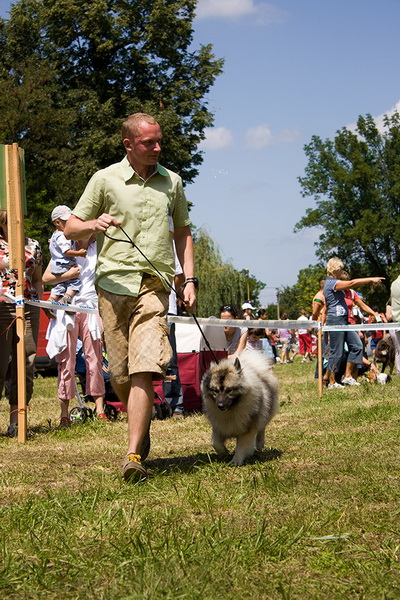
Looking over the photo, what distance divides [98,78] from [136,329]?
30.2 meters

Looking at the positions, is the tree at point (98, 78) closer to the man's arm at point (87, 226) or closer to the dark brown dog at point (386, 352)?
the dark brown dog at point (386, 352)

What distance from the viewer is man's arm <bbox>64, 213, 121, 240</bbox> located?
4.96m

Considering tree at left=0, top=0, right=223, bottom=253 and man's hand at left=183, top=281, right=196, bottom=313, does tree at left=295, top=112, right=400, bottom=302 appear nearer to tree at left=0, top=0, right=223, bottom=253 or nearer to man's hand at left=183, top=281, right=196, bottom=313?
tree at left=0, top=0, right=223, bottom=253

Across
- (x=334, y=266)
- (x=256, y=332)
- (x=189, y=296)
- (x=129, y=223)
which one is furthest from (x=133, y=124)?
(x=256, y=332)

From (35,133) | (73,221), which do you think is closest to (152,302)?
(73,221)

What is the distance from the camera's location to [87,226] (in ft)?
16.6

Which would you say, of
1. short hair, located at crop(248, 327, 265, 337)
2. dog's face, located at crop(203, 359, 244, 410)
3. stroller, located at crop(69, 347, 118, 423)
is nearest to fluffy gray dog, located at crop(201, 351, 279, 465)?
dog's face, located at crop(203, 359, 244, 410)

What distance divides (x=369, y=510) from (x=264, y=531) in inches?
28.1

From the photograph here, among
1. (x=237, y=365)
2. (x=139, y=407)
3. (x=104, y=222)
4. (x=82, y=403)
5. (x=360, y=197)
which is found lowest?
(x=82, y=403)

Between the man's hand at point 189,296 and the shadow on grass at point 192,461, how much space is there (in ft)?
3.45

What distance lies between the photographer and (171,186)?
5.43 m

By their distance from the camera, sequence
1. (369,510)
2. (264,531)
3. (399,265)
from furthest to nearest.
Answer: (399,265), (369,510), (264,531)

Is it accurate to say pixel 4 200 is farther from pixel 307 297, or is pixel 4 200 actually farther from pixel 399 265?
pixel 307 297

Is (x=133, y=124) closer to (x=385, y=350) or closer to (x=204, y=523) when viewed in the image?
(x=204, y=523)
